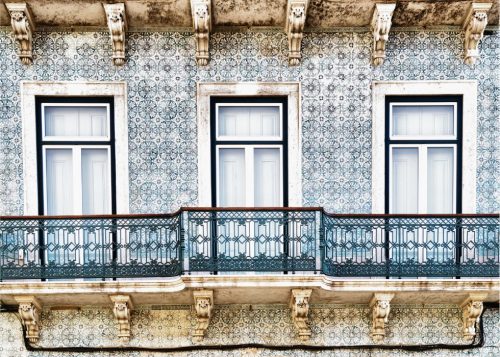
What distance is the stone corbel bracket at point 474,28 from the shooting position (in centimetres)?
827

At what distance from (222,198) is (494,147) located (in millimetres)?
3447

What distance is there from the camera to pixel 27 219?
7.88m

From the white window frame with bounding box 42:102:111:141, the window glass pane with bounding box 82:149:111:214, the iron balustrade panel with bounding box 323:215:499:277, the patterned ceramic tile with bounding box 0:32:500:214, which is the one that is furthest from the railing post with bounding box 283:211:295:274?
the white window frame with bounding box 42:102:111:141

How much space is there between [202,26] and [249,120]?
129cm

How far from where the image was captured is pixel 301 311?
26.0 ft

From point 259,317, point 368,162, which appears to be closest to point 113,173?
point 259,317

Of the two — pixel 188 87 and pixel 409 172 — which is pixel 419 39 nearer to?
pixel 409 172

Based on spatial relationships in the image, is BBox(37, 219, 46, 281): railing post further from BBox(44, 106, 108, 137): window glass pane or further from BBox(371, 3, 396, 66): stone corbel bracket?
BBox(371, 3, 396, 66): stone corbel bracket

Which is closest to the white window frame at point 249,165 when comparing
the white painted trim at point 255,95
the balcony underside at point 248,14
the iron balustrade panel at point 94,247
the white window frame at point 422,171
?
the white painted trim at point 255,95

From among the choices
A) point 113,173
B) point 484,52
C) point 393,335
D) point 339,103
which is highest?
point 484,52

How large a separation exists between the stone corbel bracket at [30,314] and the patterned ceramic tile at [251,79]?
45.9 inches

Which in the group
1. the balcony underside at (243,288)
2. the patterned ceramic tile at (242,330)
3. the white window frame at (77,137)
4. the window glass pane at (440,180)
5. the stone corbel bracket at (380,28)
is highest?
the stone corbel bracket at (380,28)

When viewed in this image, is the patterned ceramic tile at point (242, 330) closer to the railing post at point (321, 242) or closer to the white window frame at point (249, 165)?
the railing post at point (321, 242)

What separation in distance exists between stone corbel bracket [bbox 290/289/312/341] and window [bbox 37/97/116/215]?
257 cm
